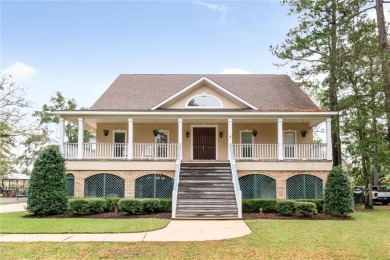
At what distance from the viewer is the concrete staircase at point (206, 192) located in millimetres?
14984

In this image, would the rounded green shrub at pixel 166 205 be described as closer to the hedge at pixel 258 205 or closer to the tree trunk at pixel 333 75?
the hedge at pixel 258 205

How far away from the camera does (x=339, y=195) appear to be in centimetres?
1531

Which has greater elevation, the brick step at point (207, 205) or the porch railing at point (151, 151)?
the porch railing at point (151, 151)

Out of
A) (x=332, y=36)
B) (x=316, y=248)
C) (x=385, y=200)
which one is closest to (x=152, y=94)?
(x=332, y=36)

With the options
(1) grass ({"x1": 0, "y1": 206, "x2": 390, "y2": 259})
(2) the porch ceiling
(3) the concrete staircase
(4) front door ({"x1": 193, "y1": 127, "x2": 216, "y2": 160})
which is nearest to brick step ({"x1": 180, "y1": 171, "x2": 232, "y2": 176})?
(3) the concrete staircase

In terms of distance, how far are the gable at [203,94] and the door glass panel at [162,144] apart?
6.75 ft

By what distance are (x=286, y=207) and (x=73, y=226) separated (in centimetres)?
842

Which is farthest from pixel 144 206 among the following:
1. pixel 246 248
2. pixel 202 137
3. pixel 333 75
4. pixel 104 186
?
pixel 333 75

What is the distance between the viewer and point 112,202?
1659cm

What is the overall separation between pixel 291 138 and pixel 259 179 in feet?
15.0

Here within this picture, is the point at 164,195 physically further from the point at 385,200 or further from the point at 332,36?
the point at 385,200

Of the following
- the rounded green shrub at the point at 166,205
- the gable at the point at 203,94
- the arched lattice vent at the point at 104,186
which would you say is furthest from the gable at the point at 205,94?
the rounded green shrub at the point at 166,205

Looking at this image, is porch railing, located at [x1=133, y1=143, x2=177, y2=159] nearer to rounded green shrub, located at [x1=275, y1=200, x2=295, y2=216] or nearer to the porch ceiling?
the porch ceiling

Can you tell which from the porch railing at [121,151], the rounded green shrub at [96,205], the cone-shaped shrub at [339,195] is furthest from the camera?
the porch railing at [121,151]
